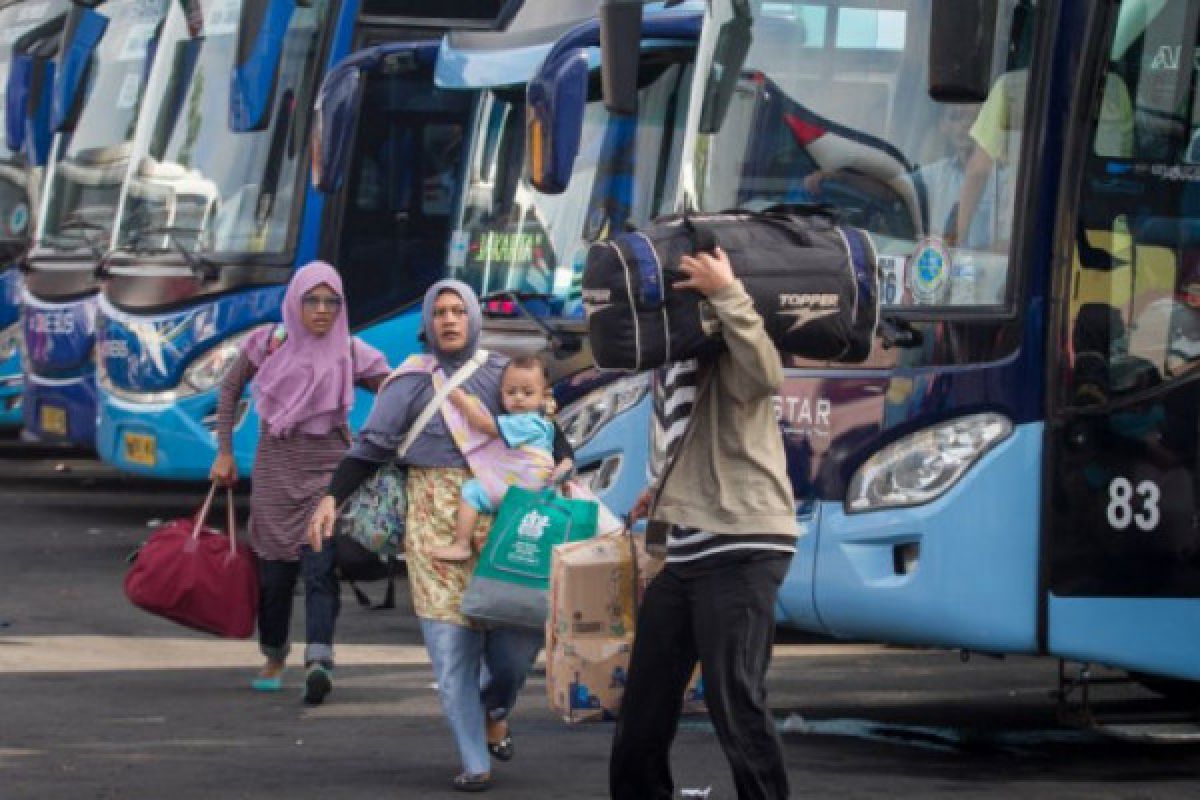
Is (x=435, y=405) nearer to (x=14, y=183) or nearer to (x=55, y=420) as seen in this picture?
(x=55, y=420)

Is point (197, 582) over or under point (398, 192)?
under

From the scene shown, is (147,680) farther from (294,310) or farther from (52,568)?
(52,568)

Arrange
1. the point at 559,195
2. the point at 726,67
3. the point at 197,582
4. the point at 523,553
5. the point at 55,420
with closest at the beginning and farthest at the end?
the point at 523,553 → the point at 726,67 → the point at 197,582 → the point at 559,195 → the point at 55,420

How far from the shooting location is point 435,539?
895 cm

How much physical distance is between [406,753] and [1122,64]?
307 cm

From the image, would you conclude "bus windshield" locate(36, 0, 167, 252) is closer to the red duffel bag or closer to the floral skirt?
the red duffel bag

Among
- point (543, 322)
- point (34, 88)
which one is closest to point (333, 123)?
point (543, 322)

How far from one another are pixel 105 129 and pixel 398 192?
165 inches

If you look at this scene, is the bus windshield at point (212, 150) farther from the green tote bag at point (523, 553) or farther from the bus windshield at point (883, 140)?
the green tote bag at point (523, 553)

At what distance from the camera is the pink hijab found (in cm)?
1108

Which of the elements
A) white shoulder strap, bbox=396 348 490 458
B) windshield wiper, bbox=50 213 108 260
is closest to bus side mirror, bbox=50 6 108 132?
windshield wiper, bbox=50 213 108 260

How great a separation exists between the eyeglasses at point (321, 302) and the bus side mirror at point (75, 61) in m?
7.29

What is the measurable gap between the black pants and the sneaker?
351 cm

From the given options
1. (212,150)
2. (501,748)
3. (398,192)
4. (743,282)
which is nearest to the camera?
(743,282)
